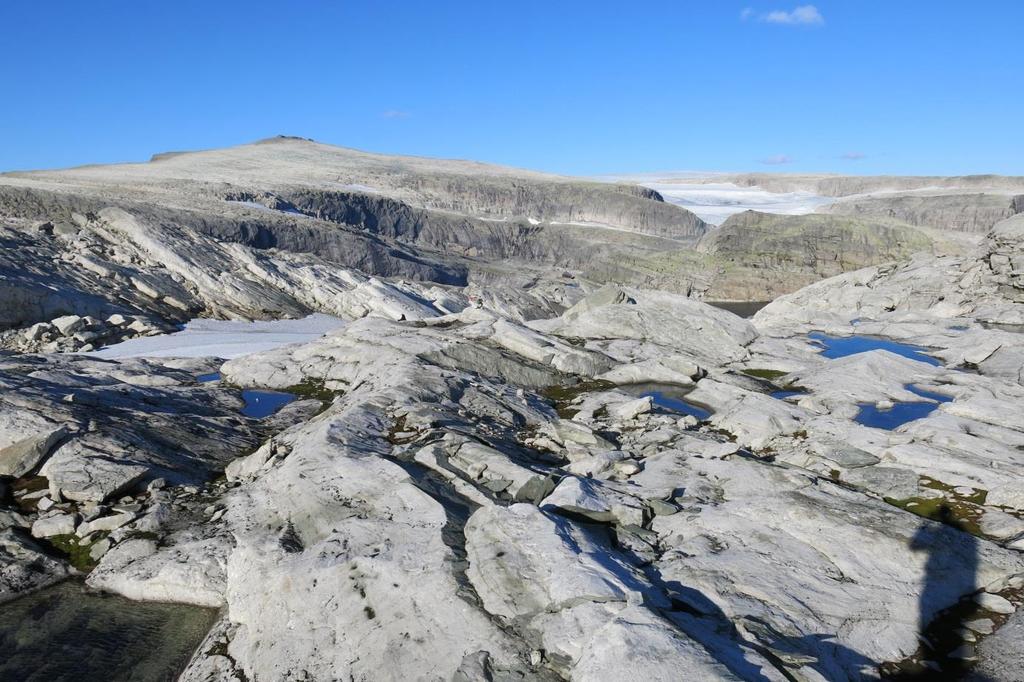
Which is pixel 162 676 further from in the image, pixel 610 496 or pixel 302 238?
pixel 302 238

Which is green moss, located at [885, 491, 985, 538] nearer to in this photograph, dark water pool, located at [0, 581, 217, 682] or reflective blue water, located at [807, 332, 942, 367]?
dark water pool, located at [0, 581, 217, 682]

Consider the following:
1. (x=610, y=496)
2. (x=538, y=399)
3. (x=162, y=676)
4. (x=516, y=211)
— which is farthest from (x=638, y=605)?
(x=516, y=211)

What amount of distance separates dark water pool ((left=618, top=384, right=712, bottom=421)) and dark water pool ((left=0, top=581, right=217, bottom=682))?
18745 mm

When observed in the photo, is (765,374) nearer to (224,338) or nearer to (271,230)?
(224,338)

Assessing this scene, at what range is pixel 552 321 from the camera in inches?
1665

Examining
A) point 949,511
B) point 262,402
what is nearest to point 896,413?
point 949,511

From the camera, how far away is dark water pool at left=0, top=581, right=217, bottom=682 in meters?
13.6

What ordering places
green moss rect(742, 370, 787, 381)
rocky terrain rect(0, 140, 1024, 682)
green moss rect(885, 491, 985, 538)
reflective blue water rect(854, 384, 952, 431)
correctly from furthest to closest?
green moss rect(742, 370, 787, 381)
reflective blue water rect(854, 384, 952, 431)
green moss rect(885, 491, 985, 538)
rocky terrain rect(0, 140, 1024, 682)

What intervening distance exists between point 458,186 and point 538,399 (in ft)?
423

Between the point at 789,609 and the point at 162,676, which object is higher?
the point at 789,609

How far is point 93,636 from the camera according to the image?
14.7 meters

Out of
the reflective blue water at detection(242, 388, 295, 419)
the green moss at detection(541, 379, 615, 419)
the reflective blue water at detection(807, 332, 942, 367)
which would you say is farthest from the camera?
the reflective blue water at detection(807, 332, 942, 367)

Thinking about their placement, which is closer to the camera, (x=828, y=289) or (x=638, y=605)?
(x=638, y=605)

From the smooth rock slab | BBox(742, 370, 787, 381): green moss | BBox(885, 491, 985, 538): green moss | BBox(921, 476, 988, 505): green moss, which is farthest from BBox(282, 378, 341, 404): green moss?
BBox(921, 476, 988, 505): green moss
